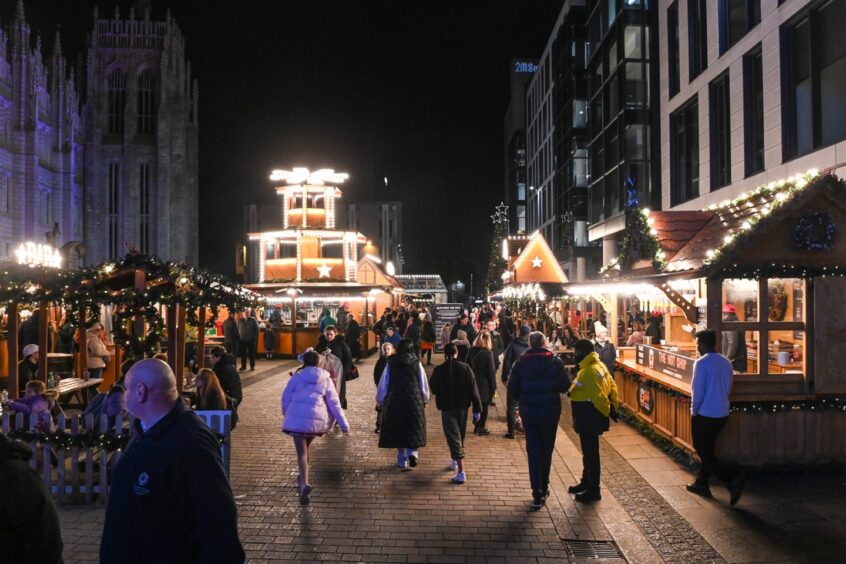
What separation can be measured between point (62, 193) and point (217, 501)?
63758mm

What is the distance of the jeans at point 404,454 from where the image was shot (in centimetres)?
876

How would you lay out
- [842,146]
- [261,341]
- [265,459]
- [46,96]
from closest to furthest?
1. [265,459]
2. [842,146]
3. [261,341]
4. [46,96]

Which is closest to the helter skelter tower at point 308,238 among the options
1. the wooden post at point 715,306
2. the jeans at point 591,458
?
the wooden post at point 715,306

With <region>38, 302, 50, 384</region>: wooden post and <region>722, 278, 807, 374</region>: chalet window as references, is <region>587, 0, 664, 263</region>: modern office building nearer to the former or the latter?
<region>722, 278, 807, 374</region>: chalet window

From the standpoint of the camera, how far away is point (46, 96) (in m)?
55.6

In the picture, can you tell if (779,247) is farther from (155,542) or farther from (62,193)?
(62,193)

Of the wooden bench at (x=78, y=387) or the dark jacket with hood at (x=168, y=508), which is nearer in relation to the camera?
the dark jacket with hood at (x=168, y=508)

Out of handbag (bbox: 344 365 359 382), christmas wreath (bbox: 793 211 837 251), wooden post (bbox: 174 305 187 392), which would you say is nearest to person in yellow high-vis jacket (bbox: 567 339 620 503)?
christmas wreath (bbox: 793 211 837 251)

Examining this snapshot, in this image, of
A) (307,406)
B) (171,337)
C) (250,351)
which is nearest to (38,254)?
(250,351)

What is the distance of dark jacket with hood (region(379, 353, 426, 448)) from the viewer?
8297 millimetres

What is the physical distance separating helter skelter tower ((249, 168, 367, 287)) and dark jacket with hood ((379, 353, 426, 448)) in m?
21.9

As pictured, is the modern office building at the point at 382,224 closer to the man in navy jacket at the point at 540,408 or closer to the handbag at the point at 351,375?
the handbag at the point at 351,375

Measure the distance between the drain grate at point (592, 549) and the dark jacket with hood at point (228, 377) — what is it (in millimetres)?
4706

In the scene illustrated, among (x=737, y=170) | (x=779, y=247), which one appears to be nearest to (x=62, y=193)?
(x=737, y=170)
